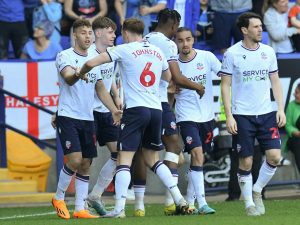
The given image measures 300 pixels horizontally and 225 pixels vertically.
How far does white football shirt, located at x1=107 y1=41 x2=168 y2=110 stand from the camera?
13.2 m

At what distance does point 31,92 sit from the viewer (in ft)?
62.2

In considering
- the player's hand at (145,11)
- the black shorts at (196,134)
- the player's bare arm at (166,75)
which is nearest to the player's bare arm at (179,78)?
the player's bare arm at (166,75)

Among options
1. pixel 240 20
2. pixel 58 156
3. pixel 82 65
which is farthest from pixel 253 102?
pixel 58 156

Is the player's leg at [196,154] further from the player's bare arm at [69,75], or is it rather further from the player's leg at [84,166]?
the player's bare arm at [69,75]

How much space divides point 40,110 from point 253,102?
5.88m

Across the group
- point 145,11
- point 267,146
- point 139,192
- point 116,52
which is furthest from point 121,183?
point 145,11

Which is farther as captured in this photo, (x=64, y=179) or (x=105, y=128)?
(x=105, y=128)

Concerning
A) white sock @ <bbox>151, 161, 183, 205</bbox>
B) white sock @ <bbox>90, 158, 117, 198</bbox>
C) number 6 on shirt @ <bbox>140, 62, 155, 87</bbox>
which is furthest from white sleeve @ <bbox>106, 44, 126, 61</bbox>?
white sock @ <bbox>90, 158, 117, 198</bbox>

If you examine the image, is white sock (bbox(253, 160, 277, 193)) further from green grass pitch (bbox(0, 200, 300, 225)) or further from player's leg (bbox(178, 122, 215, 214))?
player's leg (bbox(178, 122, 215, 214))

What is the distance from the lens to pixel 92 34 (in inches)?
556

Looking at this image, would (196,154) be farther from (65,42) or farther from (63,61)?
(65,42)

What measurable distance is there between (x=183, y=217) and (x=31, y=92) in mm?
6286

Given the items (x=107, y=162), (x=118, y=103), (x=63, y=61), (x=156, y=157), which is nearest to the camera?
(x=156, y=157)

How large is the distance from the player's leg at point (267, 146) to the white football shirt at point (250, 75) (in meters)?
0.12
